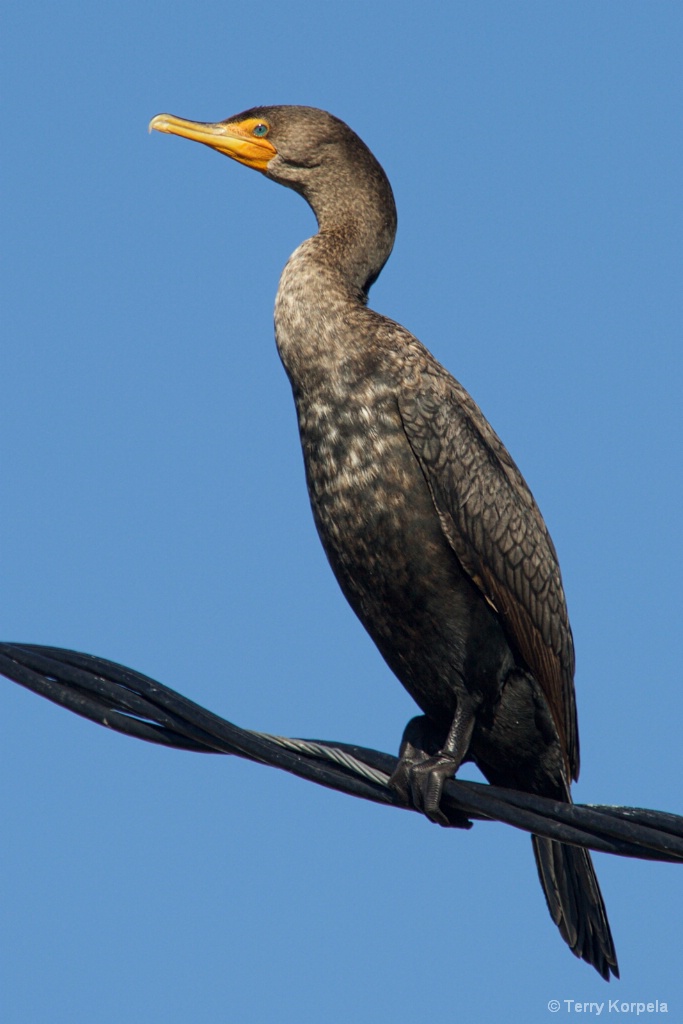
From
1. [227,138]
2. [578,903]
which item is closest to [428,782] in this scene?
[578,903]

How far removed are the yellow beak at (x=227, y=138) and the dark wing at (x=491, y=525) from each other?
58.9 inches

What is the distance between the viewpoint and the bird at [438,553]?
4.98 meters

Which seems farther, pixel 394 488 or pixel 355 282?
pixel 355 282

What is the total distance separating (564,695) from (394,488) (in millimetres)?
1041

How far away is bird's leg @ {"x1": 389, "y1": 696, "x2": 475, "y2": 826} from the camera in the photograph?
15.2 ft

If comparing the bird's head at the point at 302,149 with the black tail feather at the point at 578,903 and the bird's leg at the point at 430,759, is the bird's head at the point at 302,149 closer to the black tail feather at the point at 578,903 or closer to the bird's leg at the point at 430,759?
the bird's leg at the point at 430,759

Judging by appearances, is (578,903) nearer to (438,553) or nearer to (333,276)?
(438,553)

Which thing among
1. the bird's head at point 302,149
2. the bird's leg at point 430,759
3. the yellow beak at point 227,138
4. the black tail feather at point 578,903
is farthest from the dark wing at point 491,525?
the yellow beak at point 227,138

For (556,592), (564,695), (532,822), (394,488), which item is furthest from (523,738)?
(532,822)

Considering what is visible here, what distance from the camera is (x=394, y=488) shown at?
16.3ft

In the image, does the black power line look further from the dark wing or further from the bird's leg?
the dark wing

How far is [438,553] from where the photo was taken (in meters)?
5.00

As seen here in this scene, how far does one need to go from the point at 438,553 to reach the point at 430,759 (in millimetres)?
733

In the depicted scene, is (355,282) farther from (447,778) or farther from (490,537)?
(447,778)
